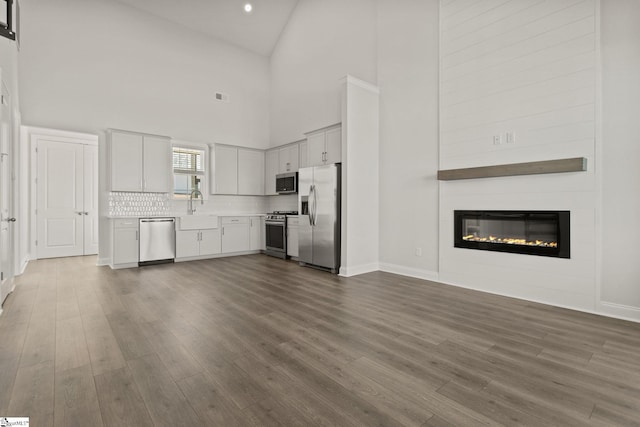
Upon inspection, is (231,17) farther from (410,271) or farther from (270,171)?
(410,271)

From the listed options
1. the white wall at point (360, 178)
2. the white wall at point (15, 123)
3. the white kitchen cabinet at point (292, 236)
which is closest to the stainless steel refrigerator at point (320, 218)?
the white wall at point (360, 178)

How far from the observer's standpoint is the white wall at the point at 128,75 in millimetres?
5387

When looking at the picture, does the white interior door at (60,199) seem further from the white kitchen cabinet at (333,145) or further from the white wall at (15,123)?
the white kitchen cabinet at (333,145)

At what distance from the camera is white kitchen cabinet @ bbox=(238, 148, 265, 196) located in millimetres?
7344

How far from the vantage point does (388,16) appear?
511 cm

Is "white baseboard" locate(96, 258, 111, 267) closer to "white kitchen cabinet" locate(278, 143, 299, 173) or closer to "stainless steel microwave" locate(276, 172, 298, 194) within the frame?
"stainless steel microwave" locate(276, 172, 298, 194)

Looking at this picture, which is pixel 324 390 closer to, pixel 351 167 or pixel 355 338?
pixel 355 338

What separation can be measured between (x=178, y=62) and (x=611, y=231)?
788 centimetres

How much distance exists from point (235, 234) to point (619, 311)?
20.2 ft

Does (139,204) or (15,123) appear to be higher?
(15,123)

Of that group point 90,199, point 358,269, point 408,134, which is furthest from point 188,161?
point 408,134

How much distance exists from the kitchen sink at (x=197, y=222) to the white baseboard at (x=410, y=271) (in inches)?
141

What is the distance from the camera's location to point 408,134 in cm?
483

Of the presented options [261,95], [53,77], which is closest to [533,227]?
[261,95]
